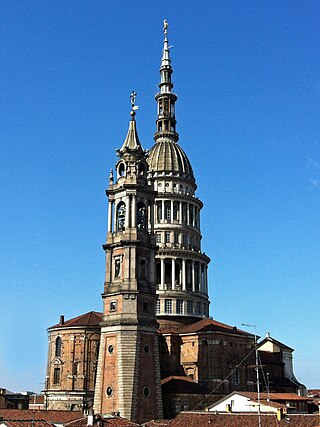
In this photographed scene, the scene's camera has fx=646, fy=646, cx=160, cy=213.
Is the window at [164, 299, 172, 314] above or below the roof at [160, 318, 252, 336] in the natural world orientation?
above

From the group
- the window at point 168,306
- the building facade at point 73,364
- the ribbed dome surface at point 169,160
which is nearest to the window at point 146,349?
the building facade at point 73,364

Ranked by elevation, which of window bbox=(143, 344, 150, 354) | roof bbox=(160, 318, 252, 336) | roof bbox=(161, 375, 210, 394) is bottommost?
roof bbox=(161, 375, 210, 394)

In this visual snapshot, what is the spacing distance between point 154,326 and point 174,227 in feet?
81.7

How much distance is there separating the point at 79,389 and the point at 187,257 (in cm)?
2472

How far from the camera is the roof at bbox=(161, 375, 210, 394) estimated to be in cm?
7644

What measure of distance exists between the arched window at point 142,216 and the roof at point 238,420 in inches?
973

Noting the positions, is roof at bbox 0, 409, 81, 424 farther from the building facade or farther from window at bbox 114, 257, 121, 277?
window at bbox 114, 257, 121, 277

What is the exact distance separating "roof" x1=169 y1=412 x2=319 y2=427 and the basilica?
5211 millimetres

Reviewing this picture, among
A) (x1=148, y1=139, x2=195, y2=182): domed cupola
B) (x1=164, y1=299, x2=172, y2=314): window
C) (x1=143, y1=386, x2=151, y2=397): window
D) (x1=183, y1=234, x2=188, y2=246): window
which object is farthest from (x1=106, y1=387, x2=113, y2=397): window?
(x1=148, y1=139, x2=195, y2=182): domed cupola

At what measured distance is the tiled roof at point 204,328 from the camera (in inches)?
3273

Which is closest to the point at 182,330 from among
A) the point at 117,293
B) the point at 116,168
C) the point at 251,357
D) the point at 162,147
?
the point at 251,357

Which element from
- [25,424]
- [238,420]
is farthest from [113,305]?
[238,420]

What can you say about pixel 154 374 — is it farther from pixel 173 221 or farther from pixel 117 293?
pixel 173 221

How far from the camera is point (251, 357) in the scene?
8738cm
